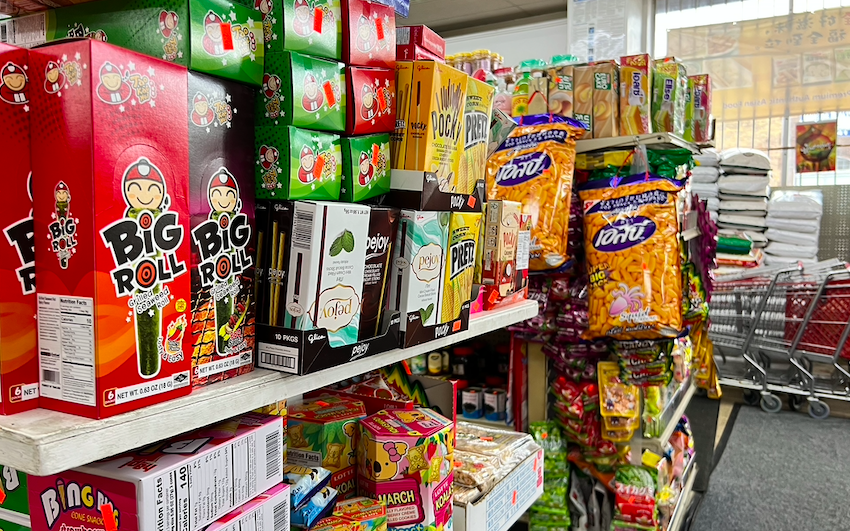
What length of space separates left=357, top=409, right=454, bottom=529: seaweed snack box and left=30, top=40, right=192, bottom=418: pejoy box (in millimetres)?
599

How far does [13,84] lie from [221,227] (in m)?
0.25

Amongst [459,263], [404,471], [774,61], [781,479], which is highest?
[774,61]

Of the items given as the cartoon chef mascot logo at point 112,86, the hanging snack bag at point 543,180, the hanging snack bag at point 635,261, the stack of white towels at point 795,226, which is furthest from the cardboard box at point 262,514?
the stack of white towels at point 795,226

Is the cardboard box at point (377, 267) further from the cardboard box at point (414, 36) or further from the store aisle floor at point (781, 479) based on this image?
the store aisle floor at point (781, 479)


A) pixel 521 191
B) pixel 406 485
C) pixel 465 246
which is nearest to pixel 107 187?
pixel 465 246

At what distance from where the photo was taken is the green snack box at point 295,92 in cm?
83

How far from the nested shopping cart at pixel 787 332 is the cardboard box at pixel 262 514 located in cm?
499

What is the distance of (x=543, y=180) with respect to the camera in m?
2.30

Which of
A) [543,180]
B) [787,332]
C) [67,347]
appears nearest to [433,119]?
[67,347]

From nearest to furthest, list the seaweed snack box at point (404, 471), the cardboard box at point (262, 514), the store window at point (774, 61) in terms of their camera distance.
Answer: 1. the cardboard box at point (262, 514)
2. the seaweed snack box at point (404, 471)
3. the store window at point (774, 61)

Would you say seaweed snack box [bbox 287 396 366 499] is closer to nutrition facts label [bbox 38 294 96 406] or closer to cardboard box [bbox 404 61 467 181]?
cardboard box [bbox 404 61 467 181]

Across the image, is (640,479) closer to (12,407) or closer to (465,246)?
(465,246)

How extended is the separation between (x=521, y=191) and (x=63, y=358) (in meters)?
1.87

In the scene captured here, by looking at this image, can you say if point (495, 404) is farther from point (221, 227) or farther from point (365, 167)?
point (221, 227)
